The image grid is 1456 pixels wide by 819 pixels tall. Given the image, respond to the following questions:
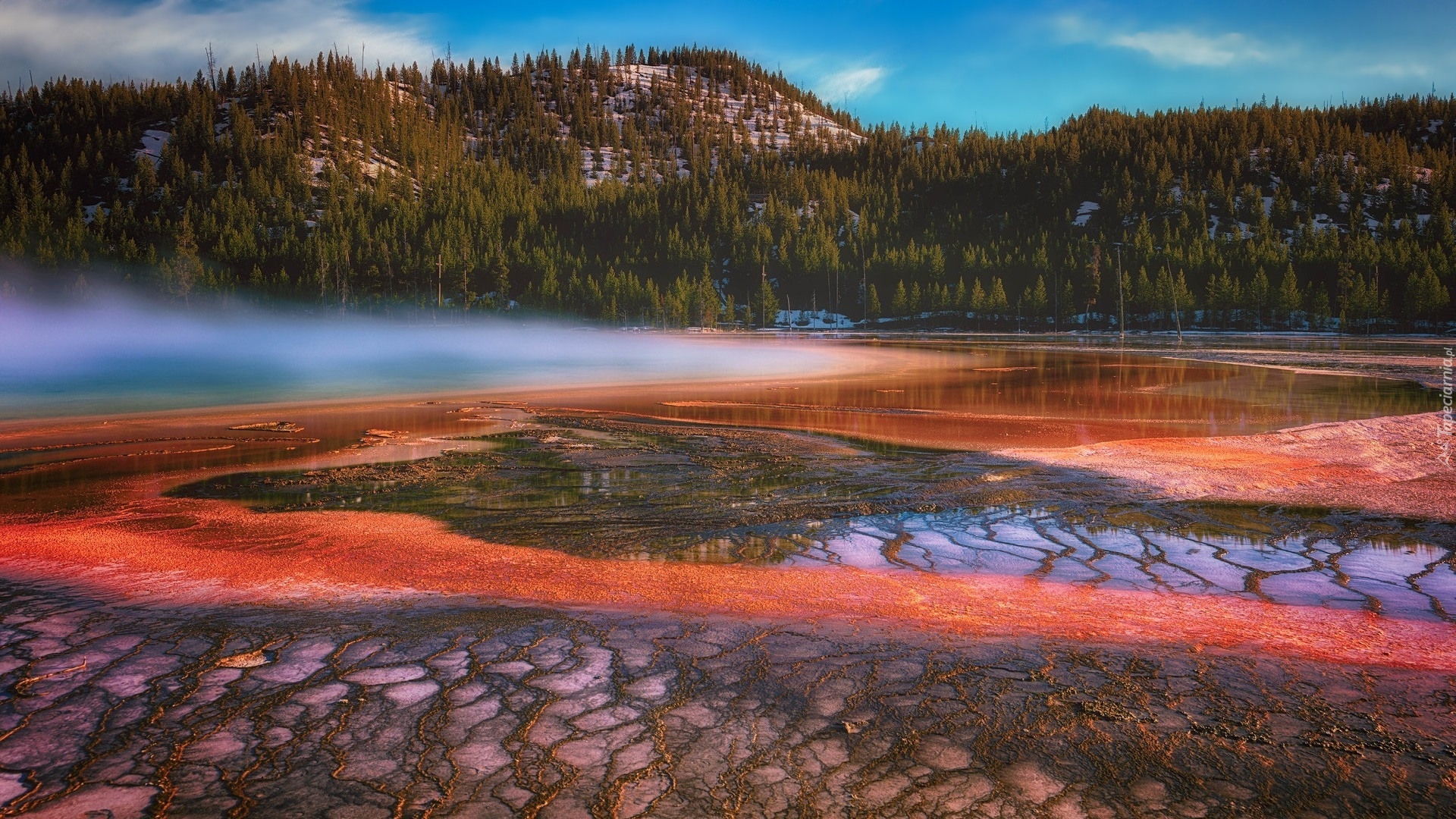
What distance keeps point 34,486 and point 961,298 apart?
133794 millimetres

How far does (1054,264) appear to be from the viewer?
143 metres

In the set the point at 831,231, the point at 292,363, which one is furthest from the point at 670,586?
the point at 831,231

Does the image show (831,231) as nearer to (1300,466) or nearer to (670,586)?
(1300,466)

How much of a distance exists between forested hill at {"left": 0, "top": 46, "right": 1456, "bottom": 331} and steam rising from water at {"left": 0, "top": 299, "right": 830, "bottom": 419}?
4817 cm

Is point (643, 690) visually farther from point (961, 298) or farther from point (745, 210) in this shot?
point (745, 210)

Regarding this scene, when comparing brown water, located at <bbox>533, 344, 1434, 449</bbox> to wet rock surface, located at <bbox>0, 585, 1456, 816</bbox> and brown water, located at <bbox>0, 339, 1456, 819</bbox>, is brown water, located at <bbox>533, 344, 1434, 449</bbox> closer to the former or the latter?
brown water, located at <bbox>0, 339, 1456, 819</bbox>

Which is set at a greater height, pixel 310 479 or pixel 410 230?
pixel 410 230

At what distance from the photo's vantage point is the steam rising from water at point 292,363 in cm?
3006

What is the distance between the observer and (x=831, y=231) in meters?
173

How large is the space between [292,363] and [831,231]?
135 metres

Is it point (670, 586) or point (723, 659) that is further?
point (670, 586)

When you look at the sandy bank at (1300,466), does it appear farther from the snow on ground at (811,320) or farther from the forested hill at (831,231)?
the snow on ground at (811,320)

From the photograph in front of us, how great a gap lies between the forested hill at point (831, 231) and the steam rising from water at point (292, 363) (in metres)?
48.2

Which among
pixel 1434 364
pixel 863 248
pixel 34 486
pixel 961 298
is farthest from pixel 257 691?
pixel 863 248
